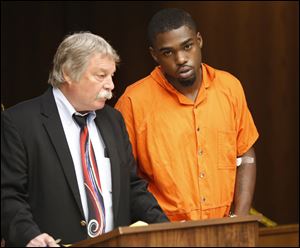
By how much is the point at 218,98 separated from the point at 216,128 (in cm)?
15

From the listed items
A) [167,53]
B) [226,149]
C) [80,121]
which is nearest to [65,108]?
[80,121]

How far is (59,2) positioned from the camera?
781 cm

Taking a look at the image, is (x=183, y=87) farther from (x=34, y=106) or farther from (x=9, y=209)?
(x=9, y=209)

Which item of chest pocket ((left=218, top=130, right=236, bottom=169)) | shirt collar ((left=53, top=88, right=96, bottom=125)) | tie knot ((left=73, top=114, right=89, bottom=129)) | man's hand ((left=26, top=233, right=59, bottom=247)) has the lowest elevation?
man's hand ((left=26, top=233, right=59, bottom=247))

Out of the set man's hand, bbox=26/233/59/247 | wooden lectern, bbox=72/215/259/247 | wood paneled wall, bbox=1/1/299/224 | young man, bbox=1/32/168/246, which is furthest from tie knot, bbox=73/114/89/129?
wood paneled wall, bbox=1/1/299/224

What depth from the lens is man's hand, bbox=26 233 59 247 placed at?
375 cm

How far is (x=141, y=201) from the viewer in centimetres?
434

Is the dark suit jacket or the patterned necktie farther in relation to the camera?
the patterned necktie

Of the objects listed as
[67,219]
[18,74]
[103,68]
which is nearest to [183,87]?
[103,68]

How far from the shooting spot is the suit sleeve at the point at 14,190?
3906 mm

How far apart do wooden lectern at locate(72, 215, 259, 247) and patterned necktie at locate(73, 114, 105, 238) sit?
0.48 meters

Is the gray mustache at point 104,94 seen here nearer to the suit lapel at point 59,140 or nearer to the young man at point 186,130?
the suit lapel at point 59,140

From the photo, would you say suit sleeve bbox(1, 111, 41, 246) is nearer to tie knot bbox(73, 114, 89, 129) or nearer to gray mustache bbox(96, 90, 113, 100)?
tie knot bbox(73, 114, 89, 129)

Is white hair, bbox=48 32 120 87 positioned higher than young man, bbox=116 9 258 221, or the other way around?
white hair, bbox=48 32 120 87
